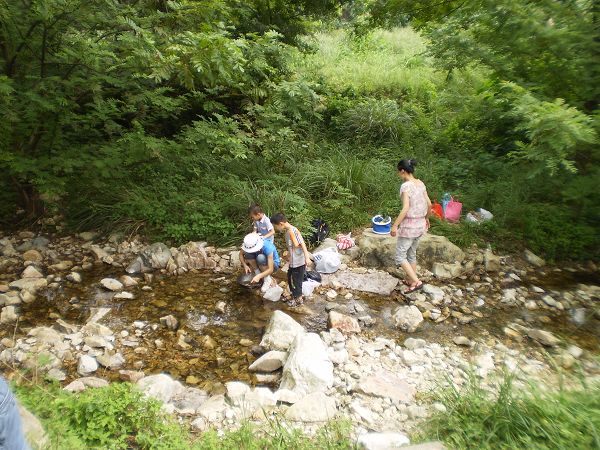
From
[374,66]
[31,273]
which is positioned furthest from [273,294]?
[374,66]

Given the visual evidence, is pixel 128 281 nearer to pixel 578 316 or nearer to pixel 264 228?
pixel 264 228

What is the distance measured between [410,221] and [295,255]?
1565mm

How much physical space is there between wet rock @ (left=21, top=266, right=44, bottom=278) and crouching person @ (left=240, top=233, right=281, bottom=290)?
108 inches

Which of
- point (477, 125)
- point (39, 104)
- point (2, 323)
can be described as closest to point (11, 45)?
point (39, 104)

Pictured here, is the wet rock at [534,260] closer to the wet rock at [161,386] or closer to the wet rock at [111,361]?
the wet rock at [161,386]

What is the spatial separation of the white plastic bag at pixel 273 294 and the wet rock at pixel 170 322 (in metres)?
1.16

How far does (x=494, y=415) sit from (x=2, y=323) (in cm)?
495

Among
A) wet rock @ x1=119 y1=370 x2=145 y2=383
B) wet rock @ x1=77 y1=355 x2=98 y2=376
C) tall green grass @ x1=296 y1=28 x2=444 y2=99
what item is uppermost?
tall green grass @ x1=296 y1=28 x2=444 y2=99

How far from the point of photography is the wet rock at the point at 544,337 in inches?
172

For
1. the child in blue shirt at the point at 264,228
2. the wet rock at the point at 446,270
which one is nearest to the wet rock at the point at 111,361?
the child in blue shirt at the point at 264,228

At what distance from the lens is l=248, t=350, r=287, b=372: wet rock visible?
3990 millimetres

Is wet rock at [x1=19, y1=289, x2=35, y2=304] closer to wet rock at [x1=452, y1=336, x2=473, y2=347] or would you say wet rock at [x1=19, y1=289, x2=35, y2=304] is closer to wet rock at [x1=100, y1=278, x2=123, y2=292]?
wet rock at [x1=100, y1=278, x2=123, y2=292]

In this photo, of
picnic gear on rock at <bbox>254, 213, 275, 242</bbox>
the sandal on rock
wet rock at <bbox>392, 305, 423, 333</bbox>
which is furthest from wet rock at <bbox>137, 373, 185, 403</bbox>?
the sandal on rock

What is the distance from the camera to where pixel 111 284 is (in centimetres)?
548
